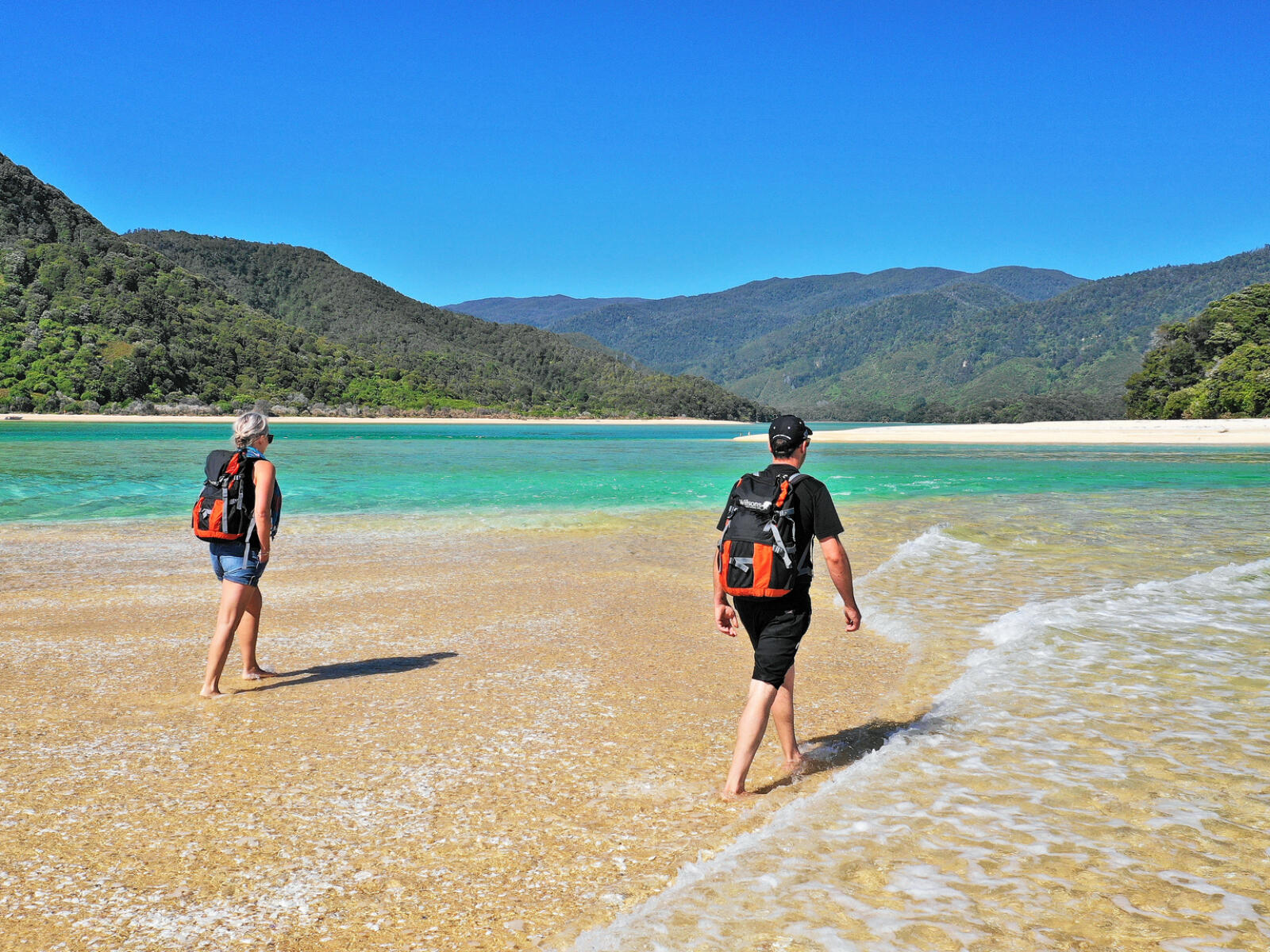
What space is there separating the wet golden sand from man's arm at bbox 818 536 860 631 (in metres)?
0.94

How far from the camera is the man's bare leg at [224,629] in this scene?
5.99m

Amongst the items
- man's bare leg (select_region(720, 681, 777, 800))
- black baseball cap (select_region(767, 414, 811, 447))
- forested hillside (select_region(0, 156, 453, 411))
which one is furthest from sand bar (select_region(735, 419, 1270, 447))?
forested hillside (select_region(0, 156, 453, 411))

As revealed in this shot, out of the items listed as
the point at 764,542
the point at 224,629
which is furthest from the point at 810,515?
the point at 224,629

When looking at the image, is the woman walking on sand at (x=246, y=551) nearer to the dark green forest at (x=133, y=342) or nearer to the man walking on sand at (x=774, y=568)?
the man walking on sand at (x=774, y=568)

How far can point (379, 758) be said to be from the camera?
4938 millimetres

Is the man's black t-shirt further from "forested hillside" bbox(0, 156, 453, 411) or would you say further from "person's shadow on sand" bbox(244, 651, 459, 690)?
"forested hillside" bbox(0, 156, 453, 411)

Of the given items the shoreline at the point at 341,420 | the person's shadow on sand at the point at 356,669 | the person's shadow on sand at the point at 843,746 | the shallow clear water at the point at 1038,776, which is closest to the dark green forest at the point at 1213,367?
the shallow clear water at the point at 1038,776

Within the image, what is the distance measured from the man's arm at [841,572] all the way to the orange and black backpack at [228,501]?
3669 millimetres

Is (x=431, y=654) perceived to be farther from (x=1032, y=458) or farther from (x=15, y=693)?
(x=1032, y=458)

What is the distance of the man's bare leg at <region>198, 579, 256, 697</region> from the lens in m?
5.99

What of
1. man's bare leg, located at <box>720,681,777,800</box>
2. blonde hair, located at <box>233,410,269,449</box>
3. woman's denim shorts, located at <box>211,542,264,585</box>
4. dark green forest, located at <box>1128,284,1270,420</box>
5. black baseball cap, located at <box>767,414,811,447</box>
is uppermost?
dark green forest, located at <box>1128,284,1270,420</box>

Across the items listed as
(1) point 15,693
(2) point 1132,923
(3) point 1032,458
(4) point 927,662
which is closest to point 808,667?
(4) point 927,662

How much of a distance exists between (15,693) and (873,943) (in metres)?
5.86

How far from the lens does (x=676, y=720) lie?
5711 mm
